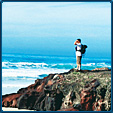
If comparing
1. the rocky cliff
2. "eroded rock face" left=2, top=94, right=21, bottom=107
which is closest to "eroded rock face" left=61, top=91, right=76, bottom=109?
the rocky cliff

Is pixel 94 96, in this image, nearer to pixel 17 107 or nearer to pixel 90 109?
pixel 90 109

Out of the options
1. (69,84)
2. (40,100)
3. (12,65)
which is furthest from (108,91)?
(12,65)

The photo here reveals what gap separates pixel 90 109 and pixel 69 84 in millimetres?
1502

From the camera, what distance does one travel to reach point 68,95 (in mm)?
15414

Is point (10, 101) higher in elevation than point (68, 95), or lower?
lower

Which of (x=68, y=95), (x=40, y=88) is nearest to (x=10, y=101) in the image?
(x=40, y=88)

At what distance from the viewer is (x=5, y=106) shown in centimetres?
1585

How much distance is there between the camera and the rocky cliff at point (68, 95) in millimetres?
15016

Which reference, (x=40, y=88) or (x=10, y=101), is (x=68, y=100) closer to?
(x=40, y=88)

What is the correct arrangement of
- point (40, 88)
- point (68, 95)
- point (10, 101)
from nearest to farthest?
point (68, 95), point (10, 101), point (40, 88)

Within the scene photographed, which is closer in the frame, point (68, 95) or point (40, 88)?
point (68, 95)

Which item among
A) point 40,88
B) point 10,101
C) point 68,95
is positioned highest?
point 40,88

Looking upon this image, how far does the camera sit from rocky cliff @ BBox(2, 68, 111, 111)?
49.3 ft

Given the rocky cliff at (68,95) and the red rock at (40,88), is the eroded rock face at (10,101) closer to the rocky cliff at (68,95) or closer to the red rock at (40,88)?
the rocky cliff at (68,95)
